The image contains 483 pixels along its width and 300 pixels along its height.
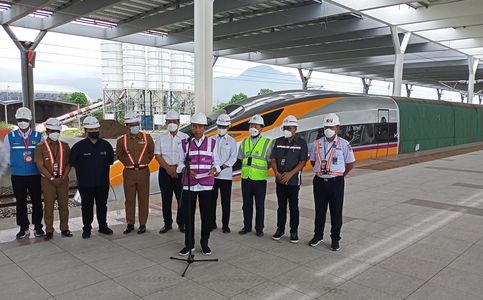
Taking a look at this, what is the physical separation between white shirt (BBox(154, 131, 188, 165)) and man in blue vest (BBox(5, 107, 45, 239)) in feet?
5.15

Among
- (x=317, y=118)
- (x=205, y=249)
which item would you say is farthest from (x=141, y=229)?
(x=317, y=118)

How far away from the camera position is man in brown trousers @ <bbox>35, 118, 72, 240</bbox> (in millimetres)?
5113

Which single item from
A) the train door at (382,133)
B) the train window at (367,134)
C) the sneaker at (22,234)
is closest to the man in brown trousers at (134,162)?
the sneaker at (22,234)

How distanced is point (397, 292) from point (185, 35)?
65.7ft

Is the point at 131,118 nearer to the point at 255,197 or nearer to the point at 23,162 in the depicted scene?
the point at 23,162

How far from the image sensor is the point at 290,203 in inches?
208

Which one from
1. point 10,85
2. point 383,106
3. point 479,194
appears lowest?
point 479,194

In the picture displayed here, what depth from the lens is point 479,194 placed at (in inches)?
336

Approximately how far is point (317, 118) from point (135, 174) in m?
6.61

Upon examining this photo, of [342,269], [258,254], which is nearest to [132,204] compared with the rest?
[258,254]

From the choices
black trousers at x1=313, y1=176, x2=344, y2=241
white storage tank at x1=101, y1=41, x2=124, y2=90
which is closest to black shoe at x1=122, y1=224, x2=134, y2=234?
black trousers at x1=313, y1=176, x2=344, y2=241

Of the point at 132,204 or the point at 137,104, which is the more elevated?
the point at 137,104

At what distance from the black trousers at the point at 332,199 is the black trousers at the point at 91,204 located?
2879mm

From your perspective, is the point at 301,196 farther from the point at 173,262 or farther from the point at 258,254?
the point at 173,262
